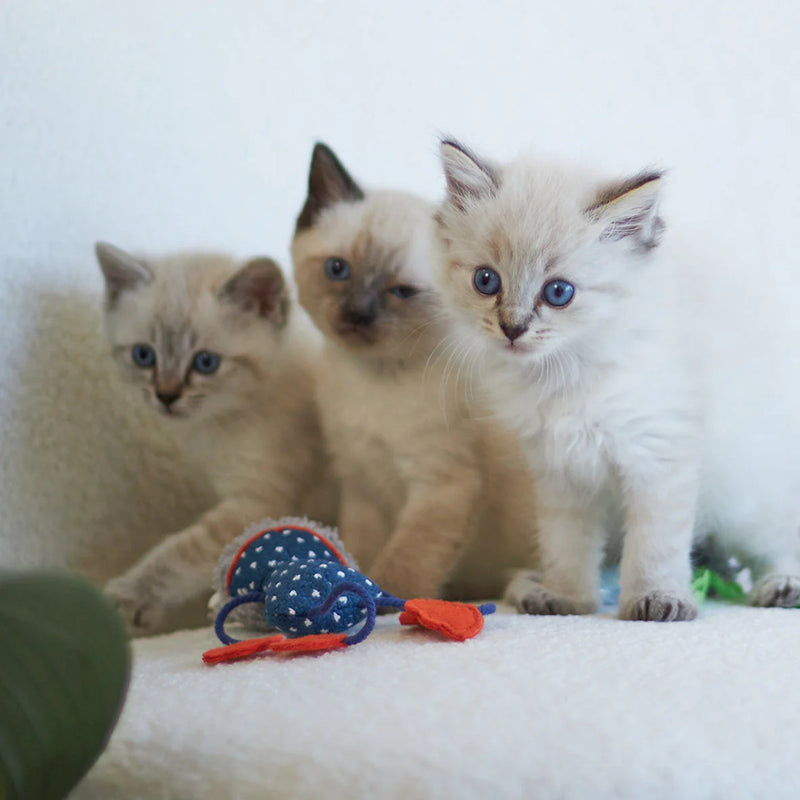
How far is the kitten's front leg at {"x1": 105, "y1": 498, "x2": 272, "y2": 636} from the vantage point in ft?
4.55

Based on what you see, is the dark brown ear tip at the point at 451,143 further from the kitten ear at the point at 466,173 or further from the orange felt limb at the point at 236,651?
the orange felt limb at the point at 236,651

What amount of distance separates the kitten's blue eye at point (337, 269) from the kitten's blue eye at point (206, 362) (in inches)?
9.5

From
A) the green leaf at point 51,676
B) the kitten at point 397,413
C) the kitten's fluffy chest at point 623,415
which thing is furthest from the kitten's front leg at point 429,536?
the green leaf at point 51,676

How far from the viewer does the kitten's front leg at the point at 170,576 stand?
1.39m

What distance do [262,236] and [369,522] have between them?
2.33 ft

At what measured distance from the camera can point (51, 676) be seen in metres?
0.56

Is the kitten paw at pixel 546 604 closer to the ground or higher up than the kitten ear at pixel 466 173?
closer to the ground

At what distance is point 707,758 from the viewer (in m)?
0.65

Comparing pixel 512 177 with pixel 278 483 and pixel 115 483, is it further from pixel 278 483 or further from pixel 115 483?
pixel 115 483

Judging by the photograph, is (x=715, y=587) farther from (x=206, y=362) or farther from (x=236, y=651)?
(x=206, y=362)

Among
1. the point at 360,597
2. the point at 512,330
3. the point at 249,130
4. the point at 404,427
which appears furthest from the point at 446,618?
the point at 249,130

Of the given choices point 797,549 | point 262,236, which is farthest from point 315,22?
point 797,549

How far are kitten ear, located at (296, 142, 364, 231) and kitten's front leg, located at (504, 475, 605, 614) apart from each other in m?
0.60

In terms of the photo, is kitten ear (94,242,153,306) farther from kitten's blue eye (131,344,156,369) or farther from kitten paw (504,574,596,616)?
kitten paw (504,574,596,616)
